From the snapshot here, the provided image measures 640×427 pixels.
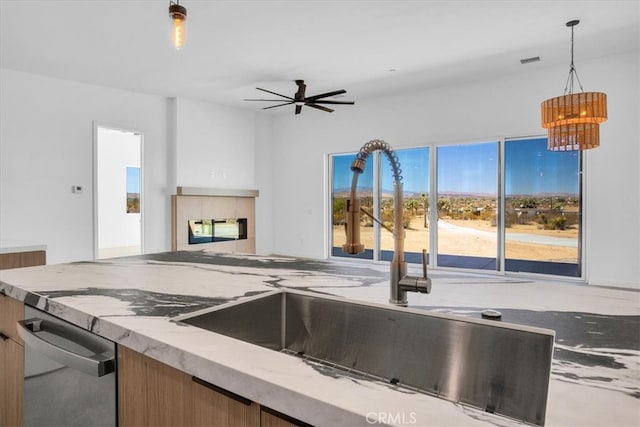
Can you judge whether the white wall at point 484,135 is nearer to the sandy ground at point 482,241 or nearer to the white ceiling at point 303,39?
the white ceiling at point 303,39

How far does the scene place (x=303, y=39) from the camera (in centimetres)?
434

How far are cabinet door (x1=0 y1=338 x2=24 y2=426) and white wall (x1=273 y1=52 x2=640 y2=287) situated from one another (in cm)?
589

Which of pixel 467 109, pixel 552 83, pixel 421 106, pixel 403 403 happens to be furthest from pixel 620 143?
pixel 403 403

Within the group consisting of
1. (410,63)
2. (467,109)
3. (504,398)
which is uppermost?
(410,63)

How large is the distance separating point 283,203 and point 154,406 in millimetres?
7220

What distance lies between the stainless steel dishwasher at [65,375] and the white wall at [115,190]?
805 centimetres

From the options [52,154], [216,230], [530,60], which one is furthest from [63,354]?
[216,230]

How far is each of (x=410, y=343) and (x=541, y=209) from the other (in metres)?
5.40

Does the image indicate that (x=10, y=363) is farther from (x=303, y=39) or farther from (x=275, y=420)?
(x=303, y=39)

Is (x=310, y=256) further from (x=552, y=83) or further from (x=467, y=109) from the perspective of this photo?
(x=552, y=83)

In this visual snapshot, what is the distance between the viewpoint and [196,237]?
22.9 feet

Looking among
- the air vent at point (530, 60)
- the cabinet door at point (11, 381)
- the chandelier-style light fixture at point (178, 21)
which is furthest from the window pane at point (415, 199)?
the cabinet door at point (11, 381)

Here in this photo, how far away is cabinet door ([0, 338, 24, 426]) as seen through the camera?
4.46 ft

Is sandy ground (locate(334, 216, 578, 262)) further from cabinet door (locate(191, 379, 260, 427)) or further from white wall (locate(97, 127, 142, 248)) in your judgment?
white wall (locate(97, 127, 142, 248))
